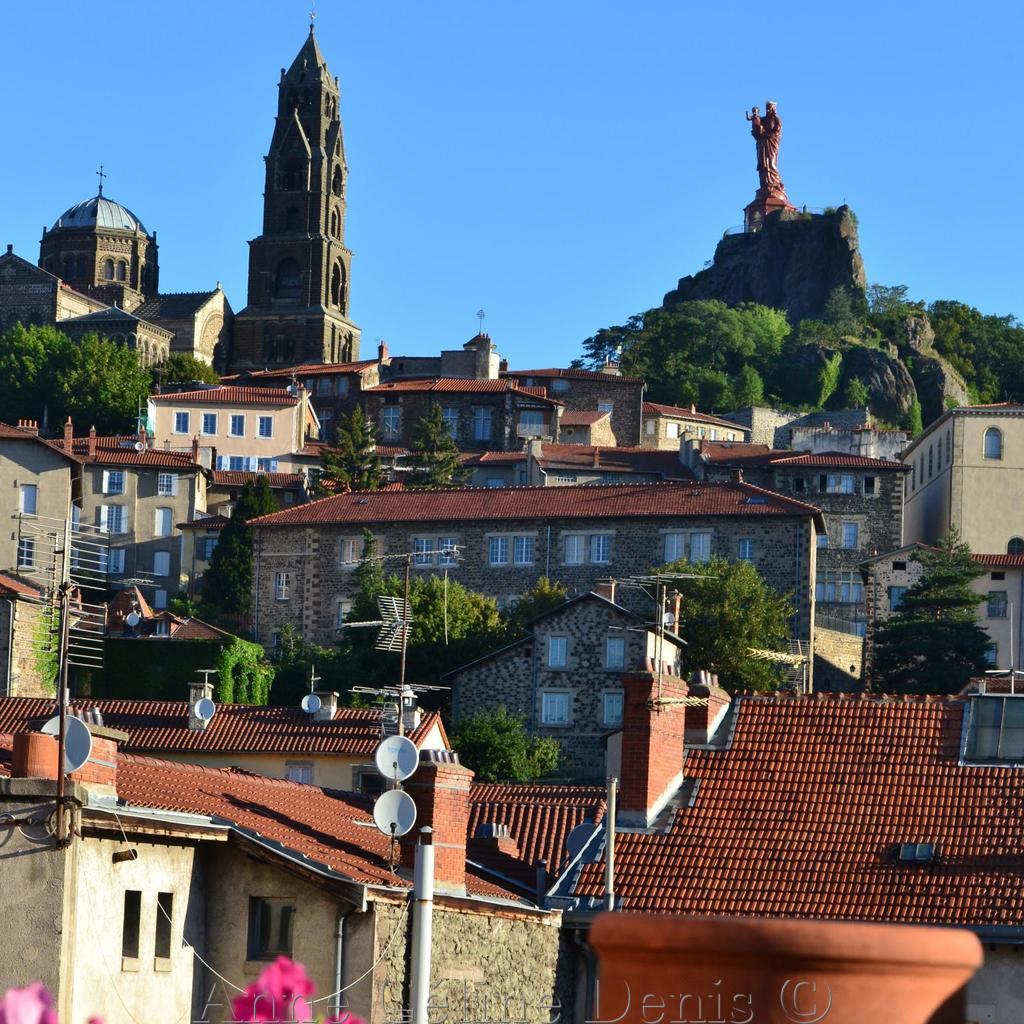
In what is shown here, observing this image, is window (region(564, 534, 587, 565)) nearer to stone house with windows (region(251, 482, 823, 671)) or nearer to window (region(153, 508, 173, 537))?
stone house with windows (region(251, 482, 823, 671))

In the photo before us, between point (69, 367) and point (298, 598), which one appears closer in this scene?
point (298, 598)

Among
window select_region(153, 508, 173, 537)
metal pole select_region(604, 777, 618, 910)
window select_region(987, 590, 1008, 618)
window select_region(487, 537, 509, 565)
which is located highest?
window select_region(153, 508, 173, 537)

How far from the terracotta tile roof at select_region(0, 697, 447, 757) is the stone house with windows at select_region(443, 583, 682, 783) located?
49.7 ft

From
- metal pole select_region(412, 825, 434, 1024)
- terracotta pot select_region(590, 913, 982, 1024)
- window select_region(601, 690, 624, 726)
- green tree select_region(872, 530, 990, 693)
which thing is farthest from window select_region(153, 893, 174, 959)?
green tree select_region(872, 530, 990, 693)

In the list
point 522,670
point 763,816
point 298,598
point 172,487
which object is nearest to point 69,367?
point 172,487

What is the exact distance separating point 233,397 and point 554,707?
3750 centimetres

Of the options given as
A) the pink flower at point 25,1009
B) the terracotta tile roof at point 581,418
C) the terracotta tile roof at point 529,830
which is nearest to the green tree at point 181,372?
the terracotta tile roof at point 581,418

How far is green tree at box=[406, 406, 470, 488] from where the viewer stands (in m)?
87.8

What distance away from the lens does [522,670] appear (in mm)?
61500

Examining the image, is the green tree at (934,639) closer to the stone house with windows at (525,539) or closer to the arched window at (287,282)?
the stone house with windows at (525,539)

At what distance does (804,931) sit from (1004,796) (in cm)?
1932

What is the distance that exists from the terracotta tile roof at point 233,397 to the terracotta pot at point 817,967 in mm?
91079

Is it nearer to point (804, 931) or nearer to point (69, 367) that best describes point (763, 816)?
point (804, 931)

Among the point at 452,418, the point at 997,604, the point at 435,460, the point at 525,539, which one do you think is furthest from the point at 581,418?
the point at 997,604
